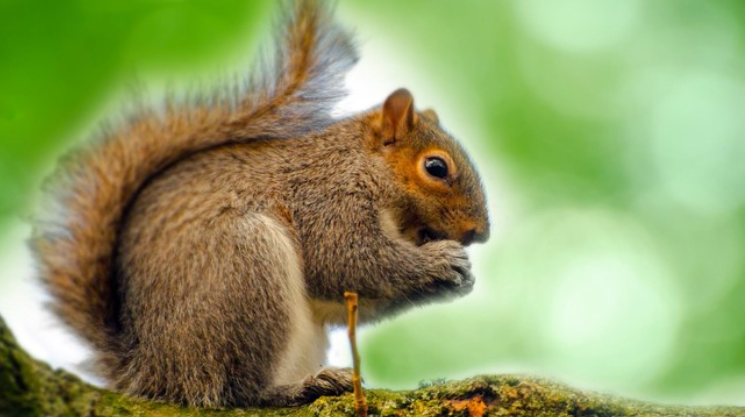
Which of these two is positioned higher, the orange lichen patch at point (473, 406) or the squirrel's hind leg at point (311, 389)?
the squirrel's hind leg at point (311, 389)

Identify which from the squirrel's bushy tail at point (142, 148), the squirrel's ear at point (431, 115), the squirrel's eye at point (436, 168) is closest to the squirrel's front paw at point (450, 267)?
the squirrel's eye at point (436, 168)

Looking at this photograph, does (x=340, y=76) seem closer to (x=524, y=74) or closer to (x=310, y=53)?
(x=310, y=53)

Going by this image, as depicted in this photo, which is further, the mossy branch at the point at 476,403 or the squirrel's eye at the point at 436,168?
the squirrel's eye at the point at 436,168

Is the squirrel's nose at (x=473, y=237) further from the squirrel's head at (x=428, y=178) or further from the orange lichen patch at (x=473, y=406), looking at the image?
the orange lichen patch at (x=473, y=406)

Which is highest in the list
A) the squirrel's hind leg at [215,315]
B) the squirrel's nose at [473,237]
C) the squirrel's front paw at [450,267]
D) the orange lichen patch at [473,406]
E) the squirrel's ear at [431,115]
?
the squirrel's ear at [431,115]

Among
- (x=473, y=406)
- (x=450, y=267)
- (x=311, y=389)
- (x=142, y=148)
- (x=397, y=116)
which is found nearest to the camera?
(x=473, y=406)

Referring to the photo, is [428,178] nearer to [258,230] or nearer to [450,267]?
[450,267]

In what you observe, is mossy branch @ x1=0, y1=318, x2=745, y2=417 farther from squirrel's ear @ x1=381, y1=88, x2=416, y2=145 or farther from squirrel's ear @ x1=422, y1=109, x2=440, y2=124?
squirrel's ear @ x1=422, y1=109, x2=440, y2=124

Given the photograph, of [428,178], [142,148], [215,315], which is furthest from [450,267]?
[142,148]

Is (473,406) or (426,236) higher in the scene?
(426,236)
